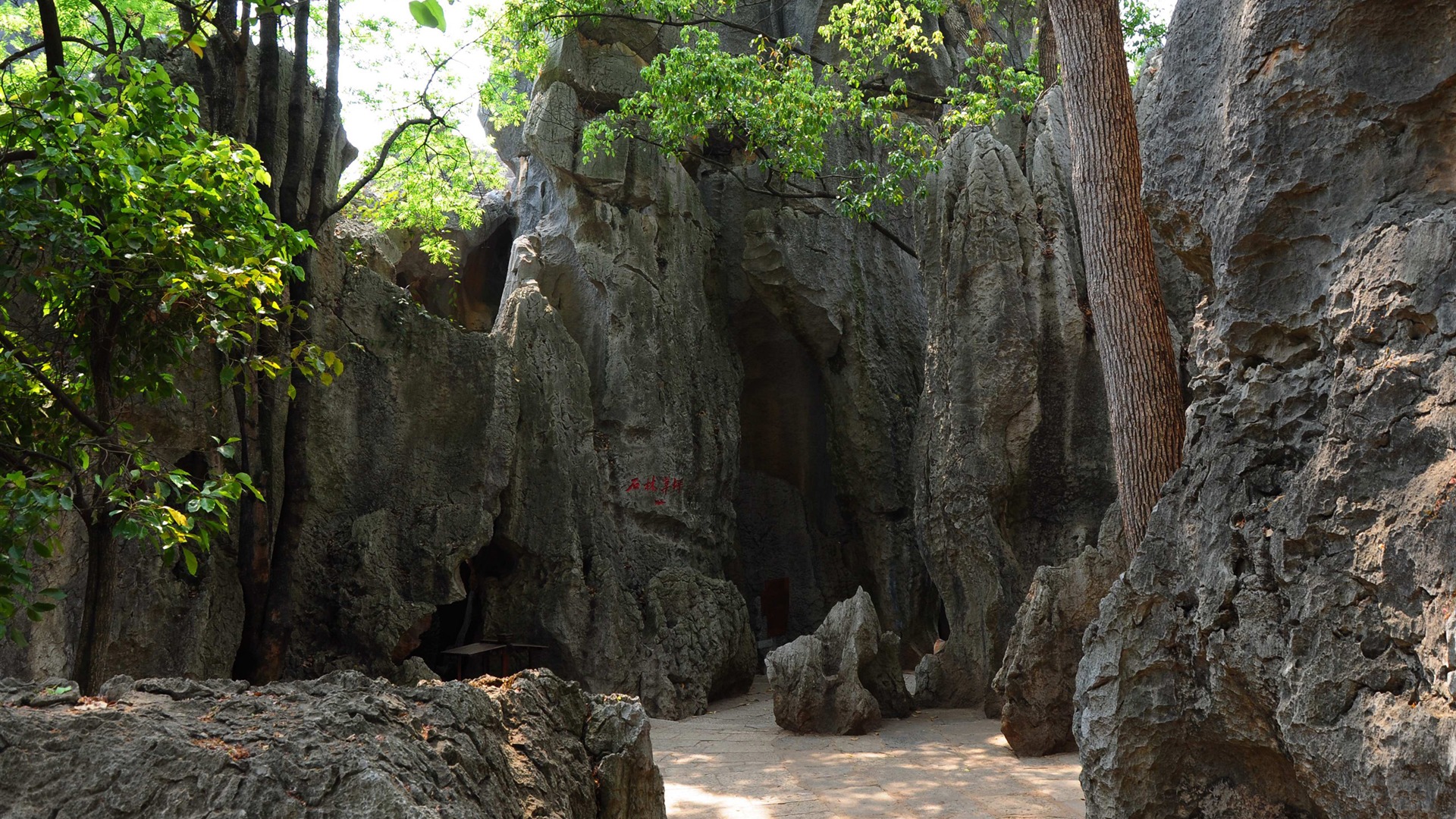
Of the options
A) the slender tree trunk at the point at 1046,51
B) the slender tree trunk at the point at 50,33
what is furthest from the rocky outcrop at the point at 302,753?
the slender tree trunk at the point at 1046,51

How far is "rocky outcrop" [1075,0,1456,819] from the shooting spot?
3.32 meters

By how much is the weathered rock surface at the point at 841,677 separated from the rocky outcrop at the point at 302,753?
5155 millimetres

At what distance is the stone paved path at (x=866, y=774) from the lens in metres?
6.03

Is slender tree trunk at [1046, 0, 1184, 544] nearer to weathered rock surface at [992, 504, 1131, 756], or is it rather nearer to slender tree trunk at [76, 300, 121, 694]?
weathered rock surface at [992, 504, 1131, 756]

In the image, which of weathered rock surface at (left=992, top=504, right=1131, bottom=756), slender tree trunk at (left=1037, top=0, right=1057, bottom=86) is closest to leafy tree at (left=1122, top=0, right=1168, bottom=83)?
slender tree trunk at (left=1037, top=0, right=1057, bottom=86)

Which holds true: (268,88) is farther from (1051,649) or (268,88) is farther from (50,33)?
(1051,649)

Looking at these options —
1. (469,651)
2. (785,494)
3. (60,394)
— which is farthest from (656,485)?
(60,394)

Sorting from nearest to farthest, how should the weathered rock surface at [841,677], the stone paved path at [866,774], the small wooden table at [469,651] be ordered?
1. the stone paved path at [866,774]
2. the weathered rock surface at [841,677]
3. the small wooden table at [469,651]

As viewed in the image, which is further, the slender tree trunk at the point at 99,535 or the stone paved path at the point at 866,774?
the stone paved path at the point at 866,774

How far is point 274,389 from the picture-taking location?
8758 millimetres

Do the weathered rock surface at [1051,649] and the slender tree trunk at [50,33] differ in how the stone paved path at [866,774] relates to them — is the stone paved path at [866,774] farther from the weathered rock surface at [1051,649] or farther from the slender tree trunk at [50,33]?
the slender tree trunk at [50,33]

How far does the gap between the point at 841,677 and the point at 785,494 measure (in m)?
7.11

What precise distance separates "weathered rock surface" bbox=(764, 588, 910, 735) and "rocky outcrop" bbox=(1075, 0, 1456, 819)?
4.46 meters

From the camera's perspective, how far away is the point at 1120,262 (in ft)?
22.7
